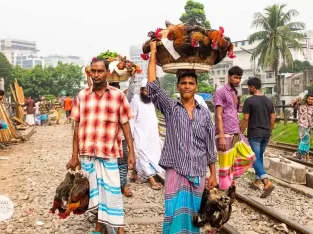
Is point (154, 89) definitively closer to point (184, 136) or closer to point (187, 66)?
point (187, 66)

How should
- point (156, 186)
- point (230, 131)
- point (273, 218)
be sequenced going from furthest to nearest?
point (156, 186) → point (230, 131) → point (273, 218)

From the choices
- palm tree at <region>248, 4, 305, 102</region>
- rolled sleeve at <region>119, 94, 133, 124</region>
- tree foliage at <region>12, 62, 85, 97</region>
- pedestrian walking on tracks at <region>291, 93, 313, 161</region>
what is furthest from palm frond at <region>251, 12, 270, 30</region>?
rolled sleeve at <region>119, 94, 133, 124</region>

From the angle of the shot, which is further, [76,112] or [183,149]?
[76,112]

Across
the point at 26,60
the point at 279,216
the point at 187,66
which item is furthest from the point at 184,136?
the point at 26,60

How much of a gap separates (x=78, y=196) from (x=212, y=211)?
1.37 m

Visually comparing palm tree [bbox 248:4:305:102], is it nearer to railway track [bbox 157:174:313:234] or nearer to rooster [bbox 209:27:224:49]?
railway track [bbox 157:174:313:234]

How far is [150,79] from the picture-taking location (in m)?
3.56

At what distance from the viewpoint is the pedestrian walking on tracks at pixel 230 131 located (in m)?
5.77

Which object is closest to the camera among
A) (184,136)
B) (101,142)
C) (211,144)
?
(184,136)

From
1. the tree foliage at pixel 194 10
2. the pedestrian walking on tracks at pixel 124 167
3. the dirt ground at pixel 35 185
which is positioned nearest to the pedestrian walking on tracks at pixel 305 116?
the pedestrian walking on tracks at pixel 124 167

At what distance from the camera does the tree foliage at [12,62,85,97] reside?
183ft

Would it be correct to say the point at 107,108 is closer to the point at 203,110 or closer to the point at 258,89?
the point at 203,110

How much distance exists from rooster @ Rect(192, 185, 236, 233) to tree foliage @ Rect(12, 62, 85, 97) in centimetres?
5440

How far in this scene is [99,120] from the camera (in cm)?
406
